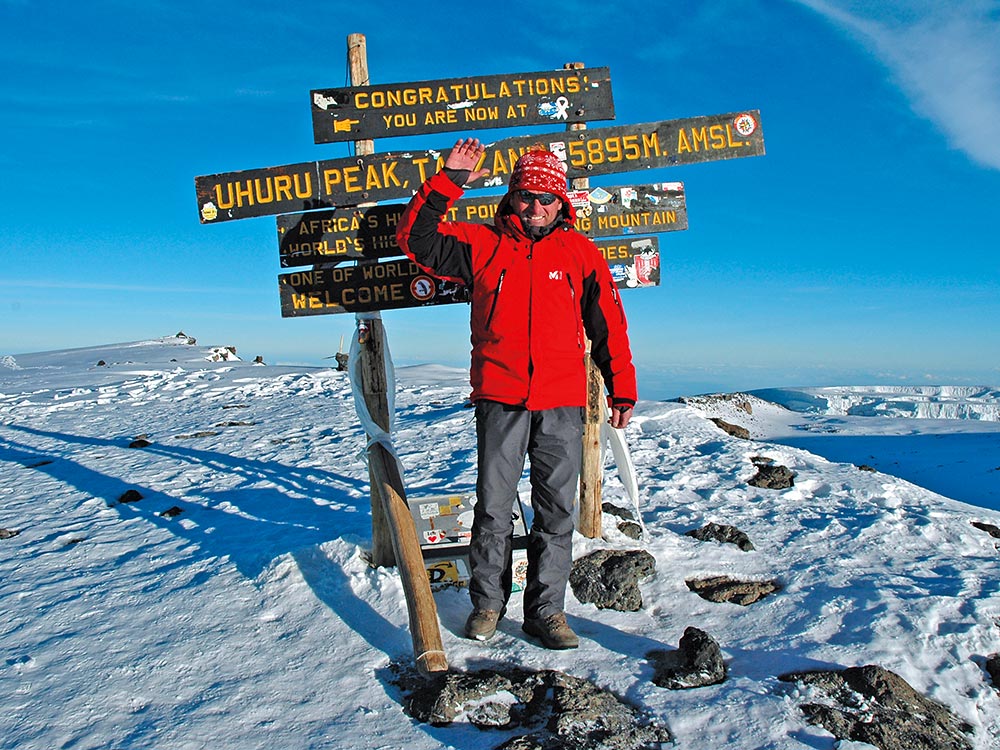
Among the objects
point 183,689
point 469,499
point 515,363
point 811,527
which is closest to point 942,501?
point 811,527

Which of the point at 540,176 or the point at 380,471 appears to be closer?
the point at 540,176

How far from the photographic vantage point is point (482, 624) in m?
3.49

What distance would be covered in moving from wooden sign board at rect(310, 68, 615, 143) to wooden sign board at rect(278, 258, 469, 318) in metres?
0.84

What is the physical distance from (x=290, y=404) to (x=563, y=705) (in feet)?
31.4

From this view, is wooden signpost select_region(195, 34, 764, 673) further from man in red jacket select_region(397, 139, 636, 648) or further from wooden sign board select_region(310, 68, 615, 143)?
man in red jacket select_region(397, 139, 636, 648)

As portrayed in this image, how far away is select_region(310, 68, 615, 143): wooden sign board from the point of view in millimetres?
4391

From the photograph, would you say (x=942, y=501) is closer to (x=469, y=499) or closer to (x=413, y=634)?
(x=469, y=499)

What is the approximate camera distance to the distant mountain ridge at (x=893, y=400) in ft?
53.2

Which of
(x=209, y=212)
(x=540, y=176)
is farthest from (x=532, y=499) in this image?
(x=209, y=212)

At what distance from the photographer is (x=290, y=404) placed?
11625mm

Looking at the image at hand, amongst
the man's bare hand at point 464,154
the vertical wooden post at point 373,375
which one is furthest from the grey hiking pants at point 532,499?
the man's bare hand at point 464,154

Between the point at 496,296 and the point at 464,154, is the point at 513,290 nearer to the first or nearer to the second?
the point at 496,296

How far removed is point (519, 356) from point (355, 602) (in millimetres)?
1668

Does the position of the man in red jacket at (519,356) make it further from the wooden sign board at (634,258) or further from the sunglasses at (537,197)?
the wooden sign board at (634,258)
